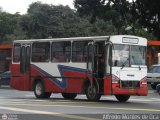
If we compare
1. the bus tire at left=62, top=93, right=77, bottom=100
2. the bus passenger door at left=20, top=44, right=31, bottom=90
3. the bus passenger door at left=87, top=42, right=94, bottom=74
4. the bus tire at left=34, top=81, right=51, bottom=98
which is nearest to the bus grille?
the bus passenger door at left=87, top=42, right=94, bottom=74

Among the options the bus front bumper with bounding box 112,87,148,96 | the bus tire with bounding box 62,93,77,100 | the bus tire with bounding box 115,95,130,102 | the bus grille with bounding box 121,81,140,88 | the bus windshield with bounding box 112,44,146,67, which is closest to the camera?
the bus front bumper with bounding box 112,87,148,96

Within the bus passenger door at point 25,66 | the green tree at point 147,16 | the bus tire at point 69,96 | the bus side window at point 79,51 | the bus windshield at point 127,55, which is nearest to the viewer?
the bus windshield at point 127,55

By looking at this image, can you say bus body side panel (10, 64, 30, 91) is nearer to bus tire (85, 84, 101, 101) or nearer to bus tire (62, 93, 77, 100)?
bus tire (62, 93, 77, 100)

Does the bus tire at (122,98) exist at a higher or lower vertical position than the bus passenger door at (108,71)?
lower

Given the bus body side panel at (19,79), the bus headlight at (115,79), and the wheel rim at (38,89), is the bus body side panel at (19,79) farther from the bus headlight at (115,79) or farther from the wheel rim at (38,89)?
the bus headlight at (115,79)

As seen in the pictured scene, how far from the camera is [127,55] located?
2473 centimetres

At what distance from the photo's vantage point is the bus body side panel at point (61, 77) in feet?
84.8

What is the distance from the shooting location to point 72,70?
26.2m

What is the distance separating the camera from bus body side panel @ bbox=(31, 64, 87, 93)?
84.8ft

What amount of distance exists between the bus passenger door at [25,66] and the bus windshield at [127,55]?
5926 millimetres

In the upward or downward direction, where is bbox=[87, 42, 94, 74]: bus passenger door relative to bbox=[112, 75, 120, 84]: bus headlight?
upward

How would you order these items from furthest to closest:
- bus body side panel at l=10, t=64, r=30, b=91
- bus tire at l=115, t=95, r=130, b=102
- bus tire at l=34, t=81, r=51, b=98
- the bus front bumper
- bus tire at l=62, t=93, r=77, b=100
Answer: bus body side panel at l=10, t=64, r=30, b=91 → bus tire at l=34, t=81, r=51, b=98 → bus tire at l=62, t=93, r=77, b=100 → bus tire at l=115, t=95, r=130, b=102 → the bus front bumper

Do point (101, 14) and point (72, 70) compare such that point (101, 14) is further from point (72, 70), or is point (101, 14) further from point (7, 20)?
point (7, 20)

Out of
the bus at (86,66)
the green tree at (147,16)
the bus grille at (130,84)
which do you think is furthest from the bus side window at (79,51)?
the green tree at (147,16)
